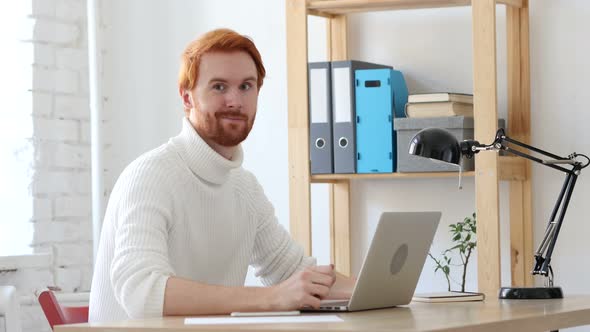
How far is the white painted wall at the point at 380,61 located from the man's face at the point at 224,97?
131cm

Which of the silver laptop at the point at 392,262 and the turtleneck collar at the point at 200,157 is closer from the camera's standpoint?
the silver laptop at the point at 392,262

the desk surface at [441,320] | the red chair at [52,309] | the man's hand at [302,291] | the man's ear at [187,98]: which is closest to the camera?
the desk surface at [441,320]

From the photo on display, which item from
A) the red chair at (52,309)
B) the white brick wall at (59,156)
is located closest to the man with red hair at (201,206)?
the red chair at (52,309)

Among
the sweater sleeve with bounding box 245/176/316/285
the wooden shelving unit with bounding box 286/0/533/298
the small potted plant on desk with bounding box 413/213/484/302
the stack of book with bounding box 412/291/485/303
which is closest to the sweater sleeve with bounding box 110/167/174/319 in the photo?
the sweater sleeve with bounding box 245/176/316/285

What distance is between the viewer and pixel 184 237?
2.39 m

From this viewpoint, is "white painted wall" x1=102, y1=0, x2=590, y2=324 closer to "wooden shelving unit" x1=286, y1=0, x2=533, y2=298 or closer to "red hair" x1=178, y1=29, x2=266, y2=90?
"wooden shelving unit" x1=286, y1=0, x2=533, y2=298

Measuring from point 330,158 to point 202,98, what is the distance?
1116 mm

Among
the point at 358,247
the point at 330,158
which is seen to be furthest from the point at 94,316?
the point at 358,247

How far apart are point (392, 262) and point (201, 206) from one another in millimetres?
523

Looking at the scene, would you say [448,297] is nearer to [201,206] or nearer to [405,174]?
[201,206]

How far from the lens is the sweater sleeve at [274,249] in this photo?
2666mm

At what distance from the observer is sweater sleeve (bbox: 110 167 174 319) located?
208 centimetres

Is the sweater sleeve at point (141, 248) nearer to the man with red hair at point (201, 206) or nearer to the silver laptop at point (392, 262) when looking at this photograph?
the man with red hair at point (201, 206)

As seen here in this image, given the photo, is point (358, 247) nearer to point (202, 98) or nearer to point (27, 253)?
point (27, 253)
